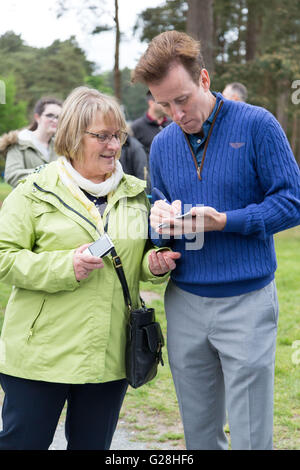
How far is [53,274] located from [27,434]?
0.69 m

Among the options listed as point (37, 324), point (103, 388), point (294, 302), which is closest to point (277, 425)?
point (103, 388)

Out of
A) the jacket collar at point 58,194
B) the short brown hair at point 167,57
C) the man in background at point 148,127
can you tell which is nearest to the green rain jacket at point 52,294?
the jacket collar at point 58,194

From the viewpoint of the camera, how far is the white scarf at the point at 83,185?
2309mm

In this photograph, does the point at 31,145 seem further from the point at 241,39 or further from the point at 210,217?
the point at 241,39

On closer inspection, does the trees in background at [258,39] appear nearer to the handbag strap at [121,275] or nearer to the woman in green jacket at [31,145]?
the woman in green jacket at [31,145]

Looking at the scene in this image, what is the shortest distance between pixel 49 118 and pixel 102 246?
3.24 m

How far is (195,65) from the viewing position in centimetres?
211

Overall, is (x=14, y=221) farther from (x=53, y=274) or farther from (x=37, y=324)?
(x=37, y=324)

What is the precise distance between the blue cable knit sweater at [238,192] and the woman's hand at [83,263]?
1.23ft

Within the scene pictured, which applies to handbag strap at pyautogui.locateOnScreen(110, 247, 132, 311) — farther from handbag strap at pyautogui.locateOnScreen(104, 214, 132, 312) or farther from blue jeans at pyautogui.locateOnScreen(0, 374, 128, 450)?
blue jeans at pyautogui.locateOnScreen(0, 374, 128, 450)

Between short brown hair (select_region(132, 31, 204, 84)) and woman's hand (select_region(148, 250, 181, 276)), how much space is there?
0.68m

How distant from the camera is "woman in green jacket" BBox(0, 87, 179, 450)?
2238 mm

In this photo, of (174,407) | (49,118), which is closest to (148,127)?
(49,118)

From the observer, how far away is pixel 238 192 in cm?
212
